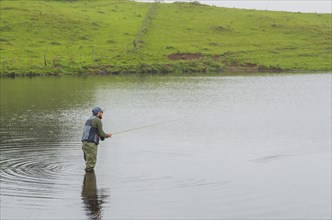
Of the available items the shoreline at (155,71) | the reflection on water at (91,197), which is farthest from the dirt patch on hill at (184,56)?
the reflection on water at (91,197)

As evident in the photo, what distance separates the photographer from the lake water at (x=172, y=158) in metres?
17.4

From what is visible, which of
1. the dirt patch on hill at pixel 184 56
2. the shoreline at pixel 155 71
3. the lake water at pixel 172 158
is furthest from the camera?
the dirt patch on hill at pixel 184 56

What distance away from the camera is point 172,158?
944 inches

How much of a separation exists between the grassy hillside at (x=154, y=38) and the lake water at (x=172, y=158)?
97.0 ft

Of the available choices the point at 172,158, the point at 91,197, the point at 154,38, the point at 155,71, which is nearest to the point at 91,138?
the point at 91,197

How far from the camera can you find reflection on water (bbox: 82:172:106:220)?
16531 millimetres

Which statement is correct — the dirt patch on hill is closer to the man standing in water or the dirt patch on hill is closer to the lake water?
the lake water

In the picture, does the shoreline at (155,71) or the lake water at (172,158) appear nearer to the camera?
the lake water at (172,158)

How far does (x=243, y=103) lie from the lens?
44.2 metres

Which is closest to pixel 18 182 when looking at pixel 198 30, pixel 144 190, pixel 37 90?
pixel 144 190

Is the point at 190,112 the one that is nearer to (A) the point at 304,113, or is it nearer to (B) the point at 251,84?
(A) the point at 304,113

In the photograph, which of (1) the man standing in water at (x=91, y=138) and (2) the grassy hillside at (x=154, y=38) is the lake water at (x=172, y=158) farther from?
(2) the grassy hillside at (x=154, y=38)

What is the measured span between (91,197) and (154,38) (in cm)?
7502

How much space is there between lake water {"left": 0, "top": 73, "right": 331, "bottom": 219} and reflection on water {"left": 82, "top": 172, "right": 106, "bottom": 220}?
0.03 m
